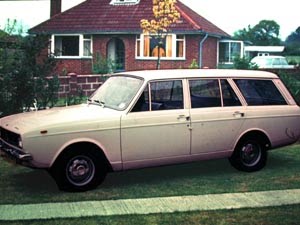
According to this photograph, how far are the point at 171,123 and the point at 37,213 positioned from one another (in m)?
2.39

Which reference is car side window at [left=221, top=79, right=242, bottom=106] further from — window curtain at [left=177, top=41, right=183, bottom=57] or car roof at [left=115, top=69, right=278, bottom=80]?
window curtain at [left=177, top=41, right=183, bottom=57]

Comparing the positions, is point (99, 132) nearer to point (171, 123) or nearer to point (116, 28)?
point (171, 123)

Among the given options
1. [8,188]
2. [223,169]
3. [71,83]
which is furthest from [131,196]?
[71,83]

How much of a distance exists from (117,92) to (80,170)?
1350 mm

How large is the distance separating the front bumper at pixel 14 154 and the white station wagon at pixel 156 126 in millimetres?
12

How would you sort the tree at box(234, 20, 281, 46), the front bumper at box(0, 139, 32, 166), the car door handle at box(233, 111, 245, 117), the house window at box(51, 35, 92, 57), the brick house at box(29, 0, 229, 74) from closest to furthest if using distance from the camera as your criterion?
the front bumper at box(0, 139, 32, 166) → the car door handle at box(233, 111, 245, 117) → the tree at box(234, 20, 281, 46) → the brick house at box(29, 0, 229, 74) → the house window at box(51, 35, 92, 57)

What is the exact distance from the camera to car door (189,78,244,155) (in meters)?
7.77

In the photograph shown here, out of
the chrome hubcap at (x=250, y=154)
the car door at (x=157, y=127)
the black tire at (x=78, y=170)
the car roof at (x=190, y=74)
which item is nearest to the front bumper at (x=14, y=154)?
the black tire at (x=78, y=170)

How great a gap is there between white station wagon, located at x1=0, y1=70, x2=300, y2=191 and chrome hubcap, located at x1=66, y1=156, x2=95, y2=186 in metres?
0.01

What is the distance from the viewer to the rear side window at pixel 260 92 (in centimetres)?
835

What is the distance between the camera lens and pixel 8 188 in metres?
7.25

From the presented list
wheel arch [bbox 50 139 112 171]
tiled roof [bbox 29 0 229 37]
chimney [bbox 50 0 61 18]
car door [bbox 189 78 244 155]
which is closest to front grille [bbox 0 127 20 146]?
wheel arch [bbox 50 139 112 171]

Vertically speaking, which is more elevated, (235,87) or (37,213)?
(235,87)

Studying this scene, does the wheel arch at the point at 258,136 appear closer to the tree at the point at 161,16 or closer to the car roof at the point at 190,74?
the car roof at the point at 190,74
